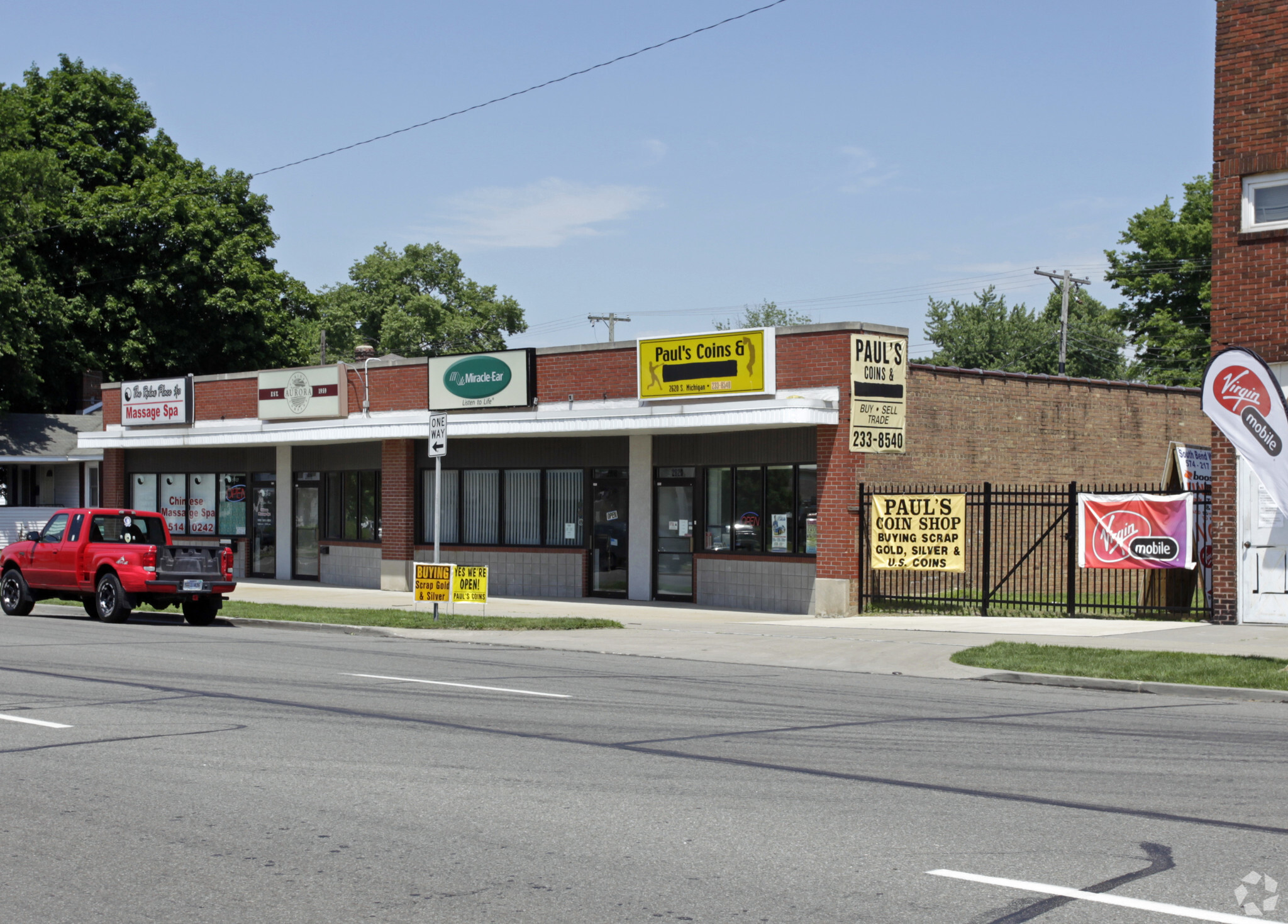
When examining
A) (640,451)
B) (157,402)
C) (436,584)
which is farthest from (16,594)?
(640,451)

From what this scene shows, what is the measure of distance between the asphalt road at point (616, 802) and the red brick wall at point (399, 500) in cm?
1555

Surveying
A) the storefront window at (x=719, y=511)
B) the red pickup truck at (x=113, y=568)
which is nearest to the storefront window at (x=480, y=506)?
the storefront window at (x=719, y=511)

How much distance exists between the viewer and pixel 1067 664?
14789mm

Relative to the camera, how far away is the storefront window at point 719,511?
2455cm

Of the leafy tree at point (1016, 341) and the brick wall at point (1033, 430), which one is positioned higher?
the leafy tree at point (1016, 341)

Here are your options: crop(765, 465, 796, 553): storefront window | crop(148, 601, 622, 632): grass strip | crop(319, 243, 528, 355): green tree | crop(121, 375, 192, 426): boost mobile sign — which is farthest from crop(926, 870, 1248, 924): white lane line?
crop(319, 243, 528, 355): green tree

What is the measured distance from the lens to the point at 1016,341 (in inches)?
2427

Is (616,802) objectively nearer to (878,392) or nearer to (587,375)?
(878,392)

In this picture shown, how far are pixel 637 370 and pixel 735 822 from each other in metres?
17.6

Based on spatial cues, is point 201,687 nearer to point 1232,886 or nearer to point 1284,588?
point 1232,886

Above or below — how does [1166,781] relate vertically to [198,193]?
below

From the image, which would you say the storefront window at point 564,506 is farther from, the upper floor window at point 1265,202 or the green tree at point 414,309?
the green tree at point 414,309

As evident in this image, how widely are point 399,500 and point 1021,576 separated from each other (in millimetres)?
12924

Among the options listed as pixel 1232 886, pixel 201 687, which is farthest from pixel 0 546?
pixel 1232 886
